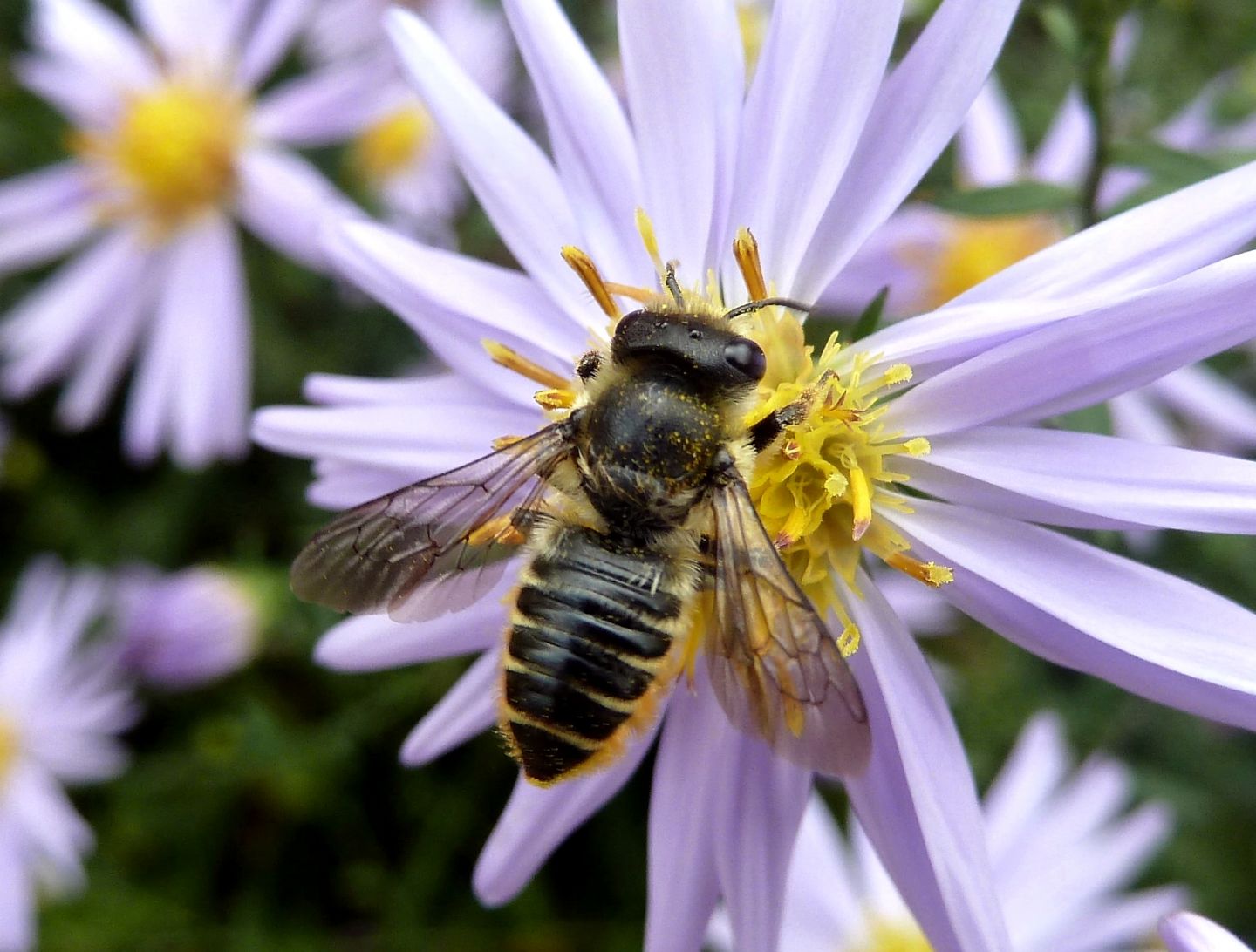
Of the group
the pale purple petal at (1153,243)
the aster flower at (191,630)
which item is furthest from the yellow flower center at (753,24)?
the pale purple petal at (1153,243)

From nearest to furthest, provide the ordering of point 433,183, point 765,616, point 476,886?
point 765,616
point 476,886
point 433,183

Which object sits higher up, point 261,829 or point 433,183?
point 433,183

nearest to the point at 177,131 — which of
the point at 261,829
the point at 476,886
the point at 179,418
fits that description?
the point at 179,418

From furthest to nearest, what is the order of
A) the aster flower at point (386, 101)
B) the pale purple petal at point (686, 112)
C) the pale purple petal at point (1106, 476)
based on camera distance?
the aster flower at point (386, 101)
the pale purple petal at point (686, 112)
the pale purple petal at point (1106, 476)

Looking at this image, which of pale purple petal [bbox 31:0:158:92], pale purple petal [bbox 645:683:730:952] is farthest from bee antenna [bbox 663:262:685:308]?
pale purple petal [bbox 31:0:158:92]

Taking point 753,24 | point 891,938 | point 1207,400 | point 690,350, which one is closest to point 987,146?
point 1207,400

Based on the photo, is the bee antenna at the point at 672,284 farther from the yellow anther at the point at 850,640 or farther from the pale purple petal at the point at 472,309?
the yellow anther at the point at 850,640

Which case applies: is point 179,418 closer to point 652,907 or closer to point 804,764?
point 652,907

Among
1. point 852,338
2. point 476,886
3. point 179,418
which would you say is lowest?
point 476,886
